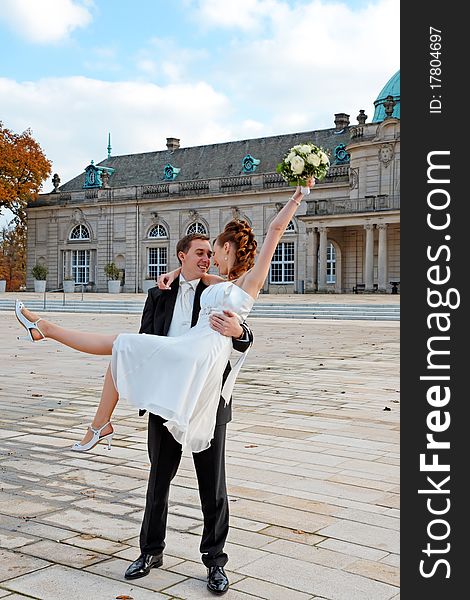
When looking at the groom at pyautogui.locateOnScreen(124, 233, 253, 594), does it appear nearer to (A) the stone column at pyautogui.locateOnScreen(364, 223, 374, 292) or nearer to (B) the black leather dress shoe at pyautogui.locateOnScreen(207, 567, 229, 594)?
(B) the black leather dress shoe at pyautogui.locateOnScreen(207, 567, 229, 594)

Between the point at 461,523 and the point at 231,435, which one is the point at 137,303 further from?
the point at 461,523

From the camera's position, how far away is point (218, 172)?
186 ft

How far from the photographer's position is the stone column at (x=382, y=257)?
1655 inches

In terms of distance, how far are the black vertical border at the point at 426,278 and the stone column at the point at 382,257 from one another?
38.7 meters

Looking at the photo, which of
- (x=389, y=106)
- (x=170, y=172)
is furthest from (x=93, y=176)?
(x=389, y=106)

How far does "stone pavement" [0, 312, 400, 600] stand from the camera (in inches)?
155

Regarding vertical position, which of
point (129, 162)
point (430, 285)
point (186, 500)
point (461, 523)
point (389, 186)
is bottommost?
point (186, 500)

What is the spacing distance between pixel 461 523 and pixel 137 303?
32.5 metres

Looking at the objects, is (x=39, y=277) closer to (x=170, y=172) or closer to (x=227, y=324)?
(x=170, y=172)

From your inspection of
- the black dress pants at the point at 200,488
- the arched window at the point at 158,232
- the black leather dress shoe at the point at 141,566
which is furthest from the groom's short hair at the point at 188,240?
the arched window at the point at 158,232

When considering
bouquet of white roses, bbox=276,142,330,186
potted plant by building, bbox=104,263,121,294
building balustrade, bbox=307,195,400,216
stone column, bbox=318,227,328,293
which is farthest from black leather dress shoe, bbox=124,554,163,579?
potted plant by building, bbox=104,263,121,294

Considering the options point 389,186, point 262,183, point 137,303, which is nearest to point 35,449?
point 137,303

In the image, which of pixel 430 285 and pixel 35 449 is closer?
pixel 430 285

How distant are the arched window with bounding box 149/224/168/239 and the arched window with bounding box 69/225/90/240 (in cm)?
527
